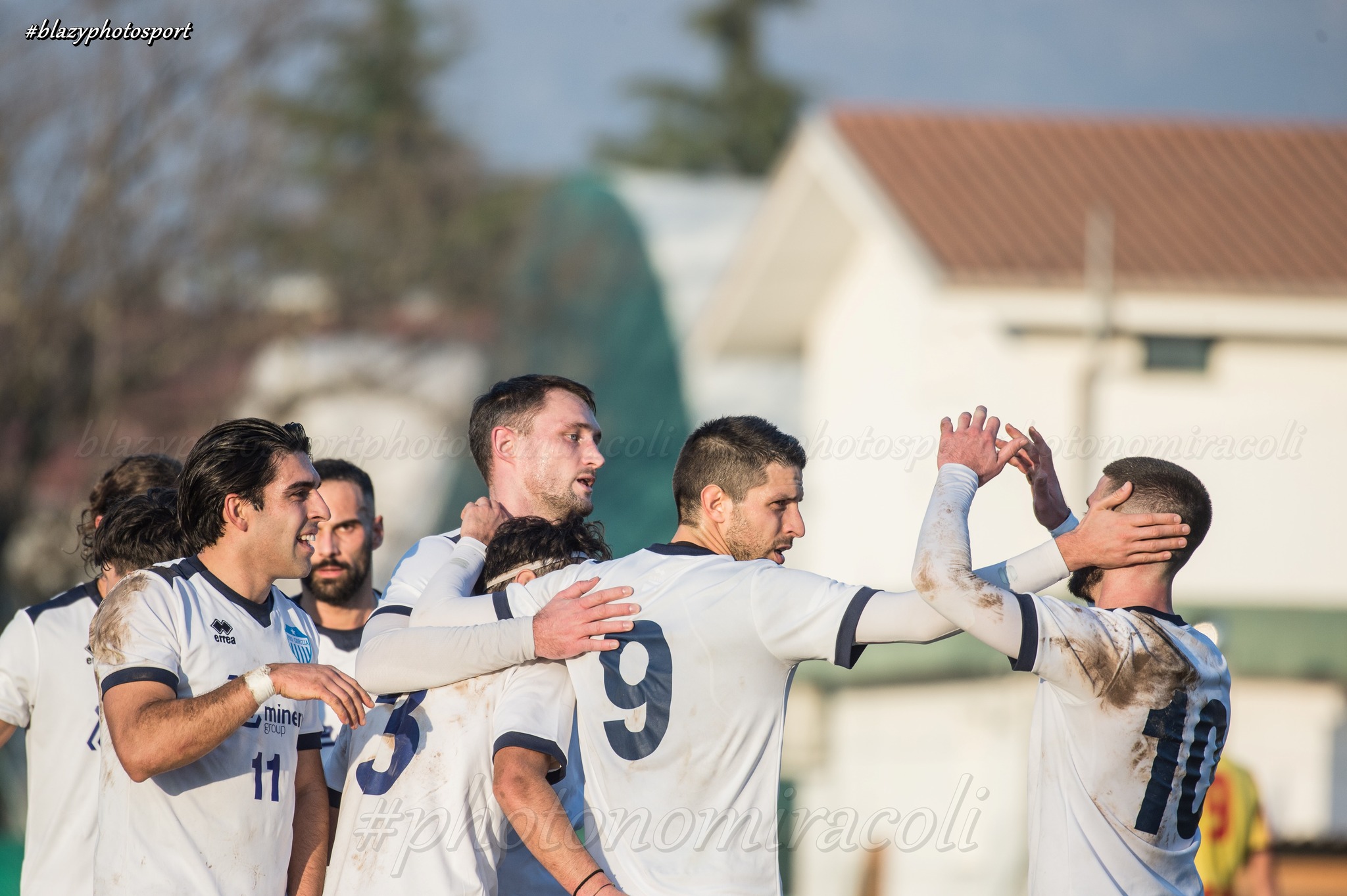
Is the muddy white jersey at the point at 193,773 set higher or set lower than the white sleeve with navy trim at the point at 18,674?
lower

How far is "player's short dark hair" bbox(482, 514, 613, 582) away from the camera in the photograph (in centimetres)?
404

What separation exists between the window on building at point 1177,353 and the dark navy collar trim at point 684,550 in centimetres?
1349

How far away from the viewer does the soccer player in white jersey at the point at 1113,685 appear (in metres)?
3.51

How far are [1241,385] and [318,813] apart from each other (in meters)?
14.2

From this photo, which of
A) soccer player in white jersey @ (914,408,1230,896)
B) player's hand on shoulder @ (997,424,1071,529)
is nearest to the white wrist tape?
soccer player in white jersey @ (914,408,1230,896)

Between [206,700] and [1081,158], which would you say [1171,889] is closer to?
[206,700]

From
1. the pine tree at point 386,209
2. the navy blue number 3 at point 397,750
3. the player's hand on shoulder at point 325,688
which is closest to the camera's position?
the player's hand on shoulder at point 325,688

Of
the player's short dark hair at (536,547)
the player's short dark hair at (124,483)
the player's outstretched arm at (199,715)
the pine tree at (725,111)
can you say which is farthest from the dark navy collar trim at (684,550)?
the pine tree at (725,111)

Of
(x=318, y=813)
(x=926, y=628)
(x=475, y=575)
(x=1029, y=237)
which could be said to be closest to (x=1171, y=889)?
(x=926, y=628)

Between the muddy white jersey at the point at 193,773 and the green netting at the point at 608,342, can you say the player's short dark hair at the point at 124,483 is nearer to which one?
the muddy white jersey at the point at 193,773

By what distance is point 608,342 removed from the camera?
2214cm

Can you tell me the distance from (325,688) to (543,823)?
0.65m

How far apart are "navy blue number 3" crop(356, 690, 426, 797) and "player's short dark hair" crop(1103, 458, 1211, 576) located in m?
2.01

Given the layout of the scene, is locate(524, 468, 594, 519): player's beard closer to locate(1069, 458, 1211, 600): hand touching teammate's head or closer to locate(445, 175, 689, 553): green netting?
locate(1069, 458, 1211, 600): hand touching teammate's head
